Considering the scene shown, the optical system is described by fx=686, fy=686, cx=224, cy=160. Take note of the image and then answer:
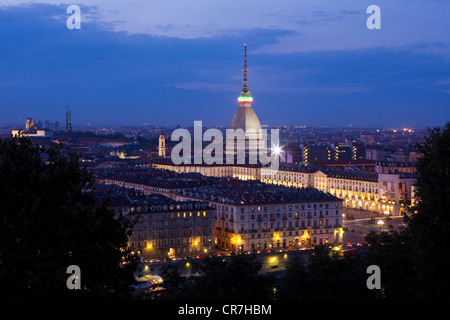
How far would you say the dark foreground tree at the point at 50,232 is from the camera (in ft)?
30.5

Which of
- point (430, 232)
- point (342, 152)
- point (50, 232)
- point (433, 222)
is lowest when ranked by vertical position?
point (430, 232)

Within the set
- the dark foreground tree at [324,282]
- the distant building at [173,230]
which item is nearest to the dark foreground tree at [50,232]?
the dark foreground tree at [324,282]

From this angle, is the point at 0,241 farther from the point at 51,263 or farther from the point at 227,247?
the point at 227,247

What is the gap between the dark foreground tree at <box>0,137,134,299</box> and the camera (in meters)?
9.30

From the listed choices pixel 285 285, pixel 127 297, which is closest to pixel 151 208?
A: pixel 285 285

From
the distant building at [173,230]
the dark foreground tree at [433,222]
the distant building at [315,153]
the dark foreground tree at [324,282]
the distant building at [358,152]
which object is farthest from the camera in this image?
the distant building at [358,152]

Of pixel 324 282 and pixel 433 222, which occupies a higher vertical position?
pixel 433 222

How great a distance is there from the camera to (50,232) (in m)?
9.81

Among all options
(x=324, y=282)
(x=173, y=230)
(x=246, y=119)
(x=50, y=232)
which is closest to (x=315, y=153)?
(x=246, y=119)

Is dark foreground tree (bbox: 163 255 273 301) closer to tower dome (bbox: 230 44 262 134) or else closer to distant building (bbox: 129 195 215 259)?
distant building (bbox: 129 195 215 259)

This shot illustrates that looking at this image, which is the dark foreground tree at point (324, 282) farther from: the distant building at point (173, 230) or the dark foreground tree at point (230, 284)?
the distant building at point (173, 230)

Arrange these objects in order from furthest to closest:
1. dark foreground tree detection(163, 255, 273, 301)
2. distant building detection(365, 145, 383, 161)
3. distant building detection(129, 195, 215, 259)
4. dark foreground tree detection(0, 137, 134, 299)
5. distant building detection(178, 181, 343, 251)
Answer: distant building detection(365, 145, 383, 161) < distant building detection(178, 181, 343, 251) < distant building detection(129, 195, 215, 259) < dark foreground tree detection(163, 255, 273, 301) < dark foreground tree detection(0, 137, 134, 299)

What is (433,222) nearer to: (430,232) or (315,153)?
(430,232)

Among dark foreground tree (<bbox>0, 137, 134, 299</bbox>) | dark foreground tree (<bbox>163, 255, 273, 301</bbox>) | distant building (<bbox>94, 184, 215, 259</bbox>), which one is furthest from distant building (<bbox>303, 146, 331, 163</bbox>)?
dark foreground tree (<bbox>0, 137, 134, 299</bbox>)
